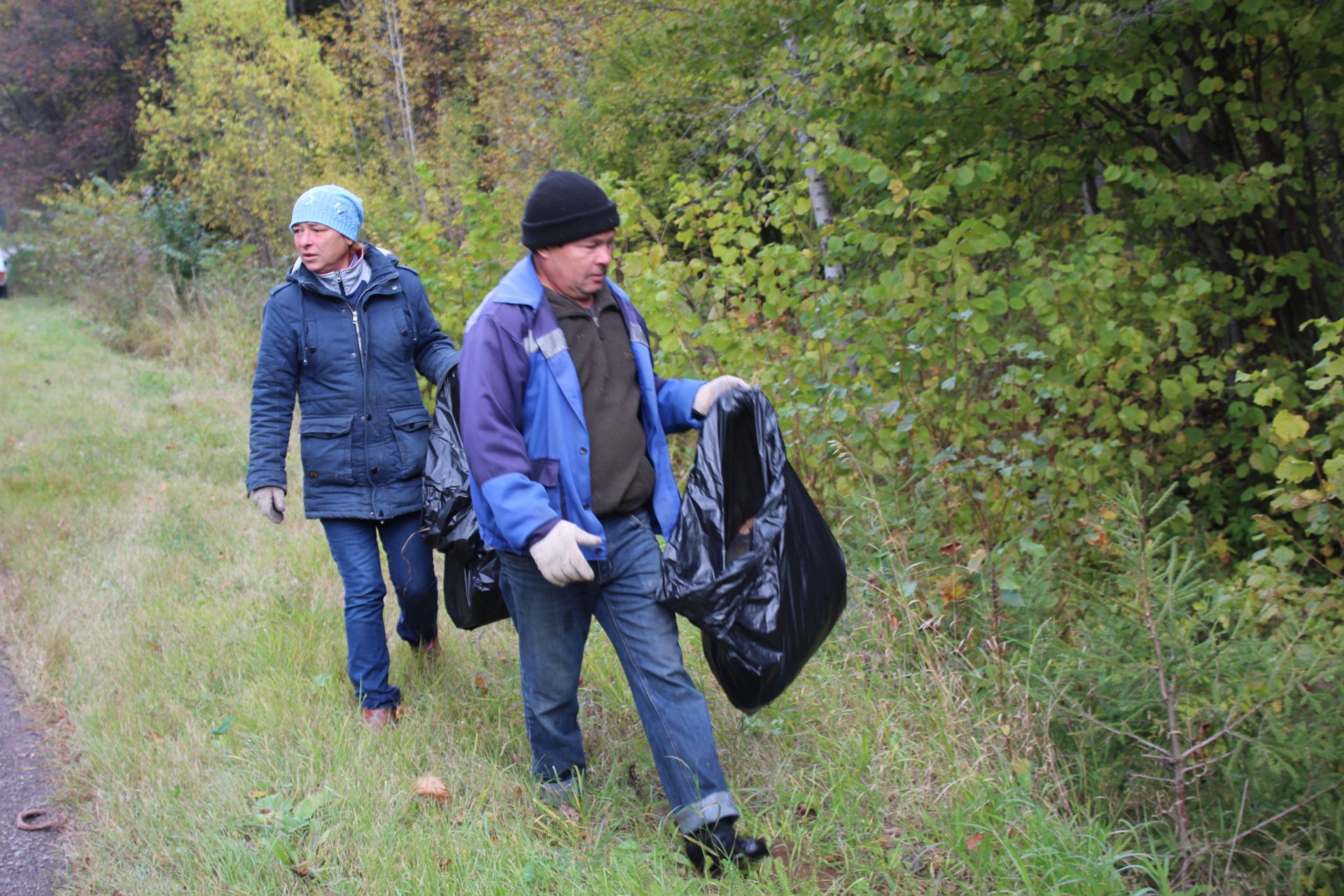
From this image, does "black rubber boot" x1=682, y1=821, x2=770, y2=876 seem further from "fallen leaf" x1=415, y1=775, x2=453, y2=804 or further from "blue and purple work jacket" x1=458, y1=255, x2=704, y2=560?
"fallen leaf" x1=415, y1=775, x2=453, y2=804

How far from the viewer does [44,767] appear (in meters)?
4.17

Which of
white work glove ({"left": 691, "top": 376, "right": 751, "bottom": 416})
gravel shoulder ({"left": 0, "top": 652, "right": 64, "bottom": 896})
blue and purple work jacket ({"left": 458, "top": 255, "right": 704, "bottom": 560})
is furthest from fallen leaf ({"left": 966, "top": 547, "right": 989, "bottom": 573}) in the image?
gravel shoulder ({"left": 0, "top": 652, "right": 64, "bottom": 896})

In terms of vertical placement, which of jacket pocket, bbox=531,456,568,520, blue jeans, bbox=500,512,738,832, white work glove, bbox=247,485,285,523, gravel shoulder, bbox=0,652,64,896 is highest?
jacket pocket, bbox=531,456,568,520

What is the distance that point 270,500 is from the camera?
3.85 meters

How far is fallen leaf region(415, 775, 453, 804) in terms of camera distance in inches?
137

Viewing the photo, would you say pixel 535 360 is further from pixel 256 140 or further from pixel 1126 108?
pixel 256 140

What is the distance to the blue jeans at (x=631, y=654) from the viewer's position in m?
2.98

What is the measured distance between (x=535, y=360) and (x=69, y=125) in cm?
4050

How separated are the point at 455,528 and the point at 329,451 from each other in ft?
2.14

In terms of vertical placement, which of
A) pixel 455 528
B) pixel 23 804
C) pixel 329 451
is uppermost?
pixel 329 451

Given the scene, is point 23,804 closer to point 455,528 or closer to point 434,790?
point 434,790

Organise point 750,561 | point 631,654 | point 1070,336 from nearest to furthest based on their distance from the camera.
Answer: point 750,561, point 631,654, point 1070,336

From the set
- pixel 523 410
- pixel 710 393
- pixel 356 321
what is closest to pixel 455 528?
pixel 523 410

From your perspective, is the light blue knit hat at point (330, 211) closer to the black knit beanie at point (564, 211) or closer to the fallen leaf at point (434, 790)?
the black knit beanie at point (564, 211)
